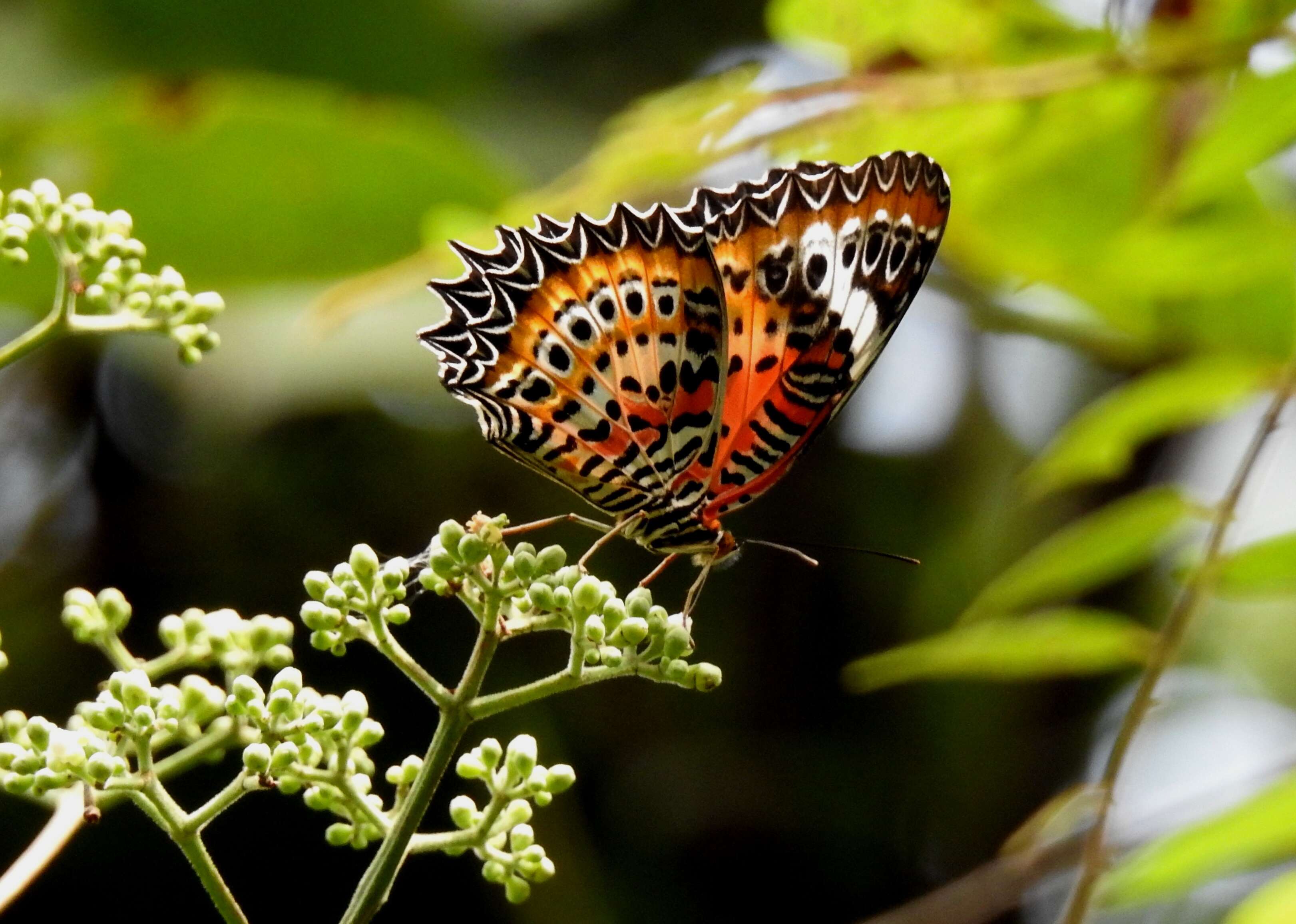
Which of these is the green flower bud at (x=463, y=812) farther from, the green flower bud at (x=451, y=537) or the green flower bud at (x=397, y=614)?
the green flower bud at (x=451, y=537)

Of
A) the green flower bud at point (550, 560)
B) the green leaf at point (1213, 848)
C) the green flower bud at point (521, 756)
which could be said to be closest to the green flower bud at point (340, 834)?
the green flower bud at point (521, 756)

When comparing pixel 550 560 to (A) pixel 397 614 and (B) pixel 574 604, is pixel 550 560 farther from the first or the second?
(A) pixel 397 614

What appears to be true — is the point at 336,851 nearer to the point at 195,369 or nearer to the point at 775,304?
the point at 195,369

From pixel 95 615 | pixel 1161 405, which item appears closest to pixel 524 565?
pixel 95 615

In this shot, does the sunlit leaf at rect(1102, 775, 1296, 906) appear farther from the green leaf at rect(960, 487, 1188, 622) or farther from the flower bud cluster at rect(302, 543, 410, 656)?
the flower bud cluster at rect(302, 543, 410, 656)

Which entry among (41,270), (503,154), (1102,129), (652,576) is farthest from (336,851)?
(1102,129)

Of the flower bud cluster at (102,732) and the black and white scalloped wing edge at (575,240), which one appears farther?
the black and white scalloped wing edge at (575,240)

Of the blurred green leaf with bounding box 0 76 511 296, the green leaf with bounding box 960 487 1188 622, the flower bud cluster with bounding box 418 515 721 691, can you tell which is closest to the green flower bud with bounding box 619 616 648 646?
the flower bud cluster with bounding box 418 515 721 691
